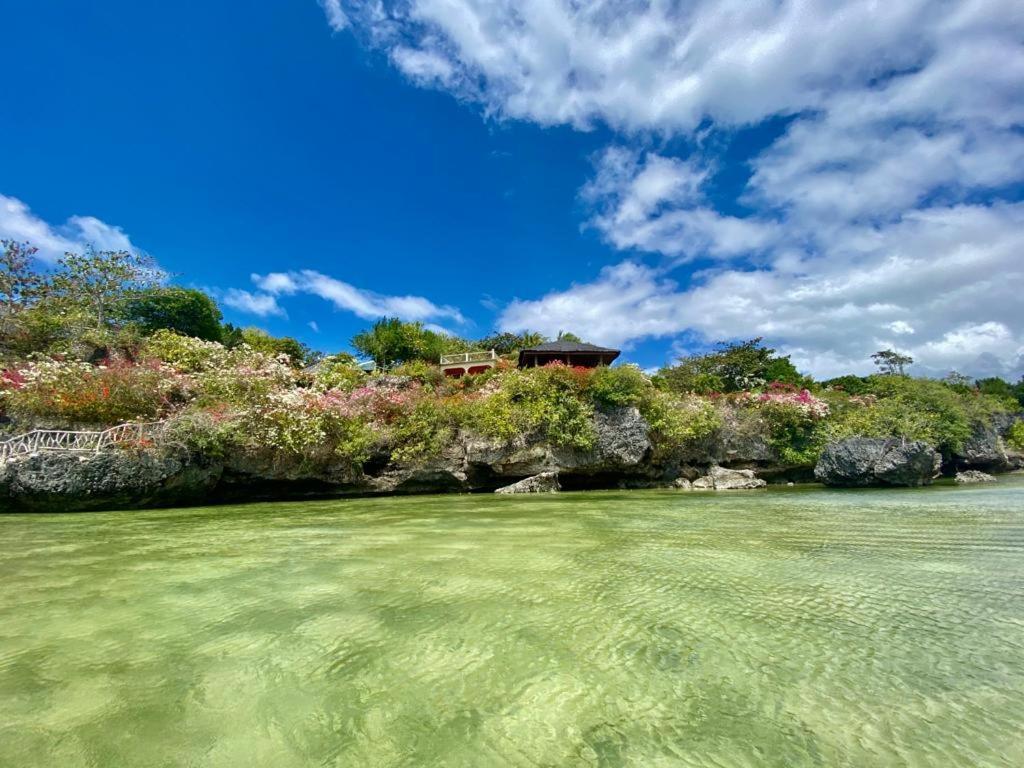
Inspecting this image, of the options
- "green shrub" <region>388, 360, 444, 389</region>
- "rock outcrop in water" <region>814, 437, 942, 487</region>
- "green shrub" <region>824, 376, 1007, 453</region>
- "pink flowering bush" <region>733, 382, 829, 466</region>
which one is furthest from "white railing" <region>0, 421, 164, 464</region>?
"green shrub" <region>824, 376, 1007, 453</region>

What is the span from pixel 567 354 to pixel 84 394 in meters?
18.5

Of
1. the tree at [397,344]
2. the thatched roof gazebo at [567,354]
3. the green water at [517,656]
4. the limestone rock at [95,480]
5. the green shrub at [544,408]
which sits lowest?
the green water at [517,656]

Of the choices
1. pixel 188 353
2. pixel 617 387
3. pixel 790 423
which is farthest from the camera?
pixel 790 423

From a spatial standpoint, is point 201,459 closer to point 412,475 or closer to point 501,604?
point 412,475

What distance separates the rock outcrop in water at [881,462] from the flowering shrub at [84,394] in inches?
804

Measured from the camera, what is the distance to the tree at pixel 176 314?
86.7 ft

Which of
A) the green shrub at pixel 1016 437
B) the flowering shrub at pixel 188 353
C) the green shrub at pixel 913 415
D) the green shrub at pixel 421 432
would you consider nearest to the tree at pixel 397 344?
the flowering shrub at pixel 188 353

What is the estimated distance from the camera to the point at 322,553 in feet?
16.3

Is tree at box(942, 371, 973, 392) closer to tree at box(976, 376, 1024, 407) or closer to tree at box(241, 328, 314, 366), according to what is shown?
tree at box(976, 376, 1024, 407)

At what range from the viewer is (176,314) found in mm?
28062

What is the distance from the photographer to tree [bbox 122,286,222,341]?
26438mm

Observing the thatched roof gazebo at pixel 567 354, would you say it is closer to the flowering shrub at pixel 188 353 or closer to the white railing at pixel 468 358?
the white railing at pixel 468 358

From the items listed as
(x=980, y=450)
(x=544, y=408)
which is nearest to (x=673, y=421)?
(x=544, y=408)

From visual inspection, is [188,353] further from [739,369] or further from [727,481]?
[739,369]
